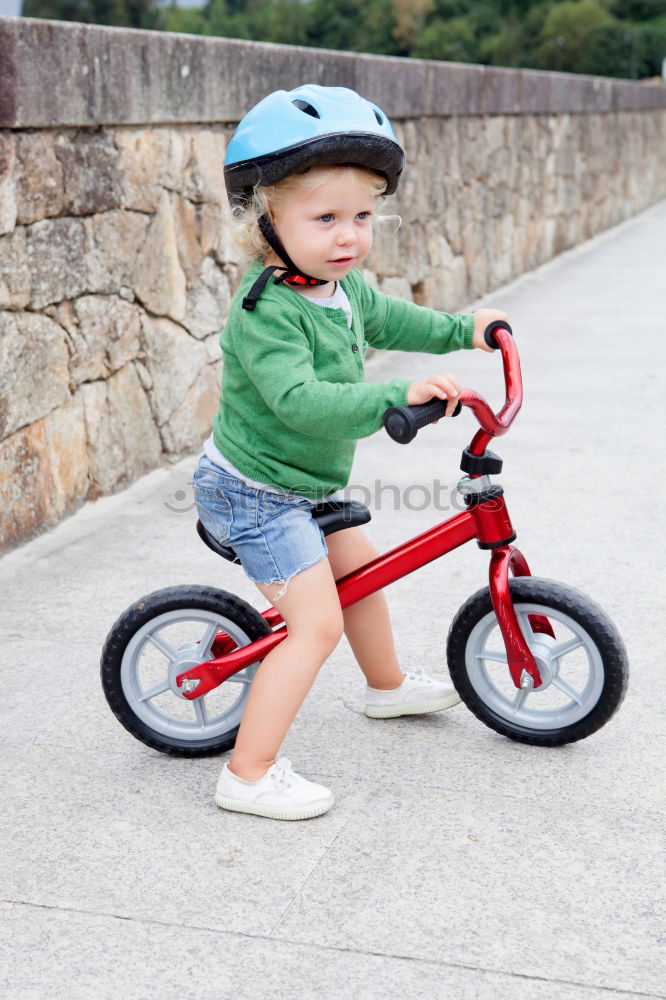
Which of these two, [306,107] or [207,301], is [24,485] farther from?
[306,107]

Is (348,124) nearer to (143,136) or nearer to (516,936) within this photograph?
(516,936)

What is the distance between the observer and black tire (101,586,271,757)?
2434 millimetres

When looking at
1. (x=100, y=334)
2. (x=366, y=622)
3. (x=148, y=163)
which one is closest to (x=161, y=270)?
(x=148, y=163)

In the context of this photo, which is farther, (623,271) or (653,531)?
(623,271)

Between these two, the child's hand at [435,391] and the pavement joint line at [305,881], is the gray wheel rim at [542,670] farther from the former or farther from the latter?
the child's hand at [435,391]

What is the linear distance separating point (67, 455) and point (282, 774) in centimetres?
191

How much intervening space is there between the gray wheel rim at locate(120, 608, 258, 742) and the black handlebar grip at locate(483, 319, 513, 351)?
758 mm

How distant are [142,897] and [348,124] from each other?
54.1 inches

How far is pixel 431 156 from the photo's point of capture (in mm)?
7230

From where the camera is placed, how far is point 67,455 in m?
3.94

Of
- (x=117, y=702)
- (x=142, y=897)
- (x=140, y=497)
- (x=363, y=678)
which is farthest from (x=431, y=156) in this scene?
(x=142, y=897)

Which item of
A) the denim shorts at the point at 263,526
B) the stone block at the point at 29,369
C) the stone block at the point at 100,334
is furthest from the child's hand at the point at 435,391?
the stone block at the point at 100,334

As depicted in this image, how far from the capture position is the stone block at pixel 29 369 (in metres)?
3.58

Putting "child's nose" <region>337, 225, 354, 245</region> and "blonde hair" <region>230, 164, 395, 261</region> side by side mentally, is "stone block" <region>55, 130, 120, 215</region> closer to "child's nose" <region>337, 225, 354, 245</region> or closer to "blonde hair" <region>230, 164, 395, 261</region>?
"blonde hair" <region>230, 164, 395, 261</region>
